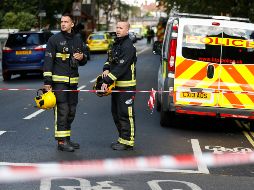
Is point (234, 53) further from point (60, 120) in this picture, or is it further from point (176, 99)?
point (60, 120)

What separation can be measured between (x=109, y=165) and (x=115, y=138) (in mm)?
2063

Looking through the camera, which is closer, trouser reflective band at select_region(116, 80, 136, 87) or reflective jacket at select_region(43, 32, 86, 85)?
reflective jacket at select_region(43, 32, 86, 85)

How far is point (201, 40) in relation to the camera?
10.3 meters

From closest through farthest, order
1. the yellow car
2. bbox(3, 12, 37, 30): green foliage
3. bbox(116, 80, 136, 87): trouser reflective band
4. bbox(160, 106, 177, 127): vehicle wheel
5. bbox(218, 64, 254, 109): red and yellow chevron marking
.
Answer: bbox(116, 80, 136, 87): trouser reflective band, bbox(218, 64, 254, 109): red and yellow chevron marking, bbox(160, 106, 177, 127): vehicle wheel, bbox(3, 12, 37, 30): green foliage, the yellow car

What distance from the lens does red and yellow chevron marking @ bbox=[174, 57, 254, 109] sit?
33.2 feet

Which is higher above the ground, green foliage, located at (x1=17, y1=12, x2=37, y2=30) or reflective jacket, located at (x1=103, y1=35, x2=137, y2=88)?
reflective jacket, located at (x1=103, y1=35, x2=137, y2=88)

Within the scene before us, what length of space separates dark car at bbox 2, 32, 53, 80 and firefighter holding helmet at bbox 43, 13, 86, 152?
43.3ft

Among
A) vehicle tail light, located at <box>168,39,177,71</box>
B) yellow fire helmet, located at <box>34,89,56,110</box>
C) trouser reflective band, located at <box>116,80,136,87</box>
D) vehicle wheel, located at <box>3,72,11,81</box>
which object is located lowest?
vehicle wheel, located at <box>3,72,11,81</box>

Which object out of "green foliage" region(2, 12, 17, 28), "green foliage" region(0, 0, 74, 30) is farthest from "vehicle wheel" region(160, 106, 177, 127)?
"green foliage" region(2, 12, 17, 28)

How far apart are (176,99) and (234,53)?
1223 millimetres

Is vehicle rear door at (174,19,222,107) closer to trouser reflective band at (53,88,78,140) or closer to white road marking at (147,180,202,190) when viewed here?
trouser reflective band at (53,88,78,140)

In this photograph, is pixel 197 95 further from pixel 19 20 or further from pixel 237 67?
pixel 19 20

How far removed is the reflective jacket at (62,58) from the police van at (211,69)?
7.71 feet

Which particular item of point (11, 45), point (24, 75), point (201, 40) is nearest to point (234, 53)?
point (201, 40)
